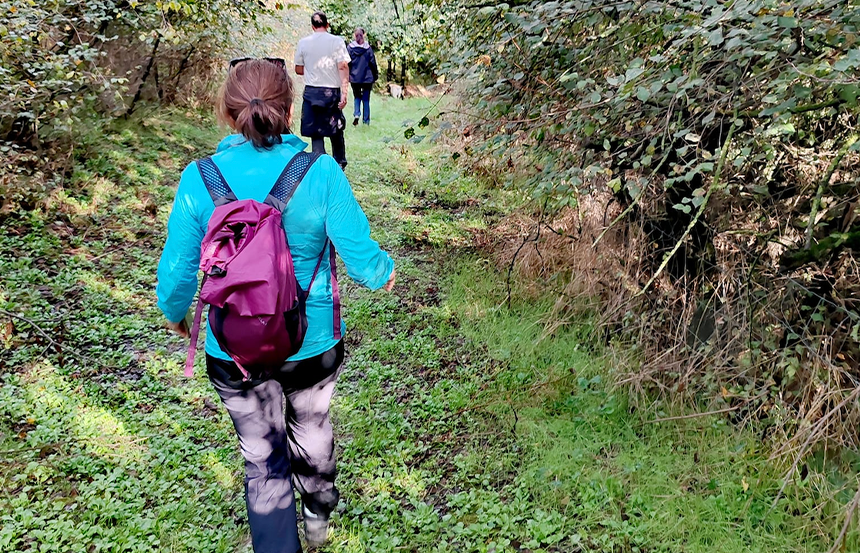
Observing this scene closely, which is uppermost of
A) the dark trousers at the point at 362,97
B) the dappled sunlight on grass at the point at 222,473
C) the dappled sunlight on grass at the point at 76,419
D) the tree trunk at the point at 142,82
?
the tree trunk at the point at 142,82

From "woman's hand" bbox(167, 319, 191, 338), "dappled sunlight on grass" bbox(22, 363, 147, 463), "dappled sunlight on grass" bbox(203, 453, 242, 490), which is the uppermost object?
"woman's hand" bbox(167, 319, 191, 338)

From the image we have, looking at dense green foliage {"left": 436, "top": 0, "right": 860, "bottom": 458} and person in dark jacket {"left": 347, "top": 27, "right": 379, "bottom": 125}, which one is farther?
person in dark jacket {"left": 347, "top": 27, "right": 379, "bottom": 125}

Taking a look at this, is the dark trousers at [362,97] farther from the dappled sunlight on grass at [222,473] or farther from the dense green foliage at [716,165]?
the dappled sunlight on grass at [222,473]

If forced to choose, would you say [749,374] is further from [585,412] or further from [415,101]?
[415,101]

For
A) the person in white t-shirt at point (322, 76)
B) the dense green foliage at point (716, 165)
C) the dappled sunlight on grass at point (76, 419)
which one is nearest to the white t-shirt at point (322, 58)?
the person in white t-shirt at point (322, 76)

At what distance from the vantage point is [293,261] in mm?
2127

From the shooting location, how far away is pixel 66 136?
6250 mm

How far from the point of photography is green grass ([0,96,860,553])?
8.98ft

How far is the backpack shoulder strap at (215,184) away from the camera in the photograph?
1997mm

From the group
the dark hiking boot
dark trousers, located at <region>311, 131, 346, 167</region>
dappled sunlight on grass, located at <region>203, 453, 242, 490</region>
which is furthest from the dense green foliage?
dark trousers, located at <region>311, 131, 346, 167</region>

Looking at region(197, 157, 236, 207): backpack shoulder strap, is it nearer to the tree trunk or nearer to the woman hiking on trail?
the woman hiking on trail

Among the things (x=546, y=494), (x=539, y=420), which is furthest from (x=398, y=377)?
(x=546, y=494)

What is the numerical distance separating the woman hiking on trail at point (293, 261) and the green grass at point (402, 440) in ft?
2.11

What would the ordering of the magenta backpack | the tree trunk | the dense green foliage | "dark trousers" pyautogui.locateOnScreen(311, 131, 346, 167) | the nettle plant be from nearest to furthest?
the magenta backpack, the dense green foliage, the nettle plant, "dark trousers" pyautogui.locateOnScreen(311, 131, 346, 167), the tree trunk
